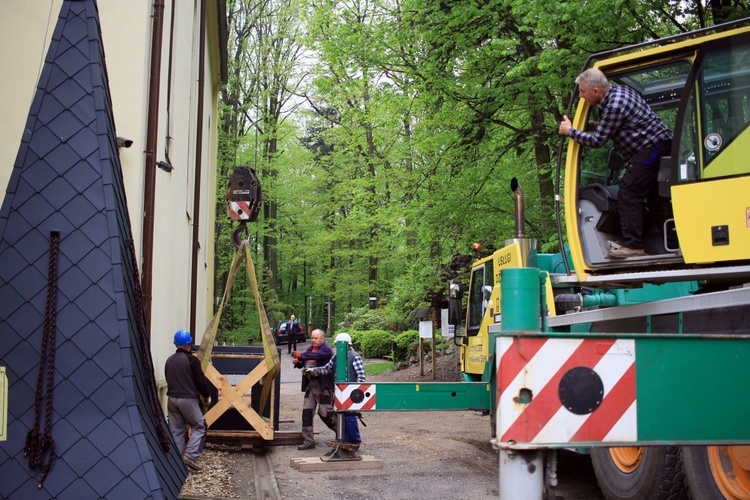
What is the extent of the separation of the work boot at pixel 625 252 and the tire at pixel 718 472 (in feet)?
4.99

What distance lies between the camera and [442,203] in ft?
56.0

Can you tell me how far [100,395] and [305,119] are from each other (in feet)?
142

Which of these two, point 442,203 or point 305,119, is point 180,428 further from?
point 305,119

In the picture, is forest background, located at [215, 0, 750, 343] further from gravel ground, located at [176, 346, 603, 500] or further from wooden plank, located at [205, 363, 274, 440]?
wooden plank, located at [205, 363, 274, 440]

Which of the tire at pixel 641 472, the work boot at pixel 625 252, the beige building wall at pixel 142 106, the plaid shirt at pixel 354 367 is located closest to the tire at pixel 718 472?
the tire at pixel 641 472

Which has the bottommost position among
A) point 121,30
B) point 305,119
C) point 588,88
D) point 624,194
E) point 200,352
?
point 200,352

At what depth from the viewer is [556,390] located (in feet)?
8.49

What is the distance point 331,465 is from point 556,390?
8.31 m

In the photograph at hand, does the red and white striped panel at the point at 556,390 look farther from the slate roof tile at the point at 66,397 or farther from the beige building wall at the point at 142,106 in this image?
the beige building wall at the point at 142,106

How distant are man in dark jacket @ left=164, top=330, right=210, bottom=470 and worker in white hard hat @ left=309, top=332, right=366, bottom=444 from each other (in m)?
2.00

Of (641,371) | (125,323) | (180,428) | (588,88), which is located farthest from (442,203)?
(641,371)

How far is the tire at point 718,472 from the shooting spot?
5.36 metres

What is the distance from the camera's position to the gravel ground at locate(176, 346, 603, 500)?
8.92 m

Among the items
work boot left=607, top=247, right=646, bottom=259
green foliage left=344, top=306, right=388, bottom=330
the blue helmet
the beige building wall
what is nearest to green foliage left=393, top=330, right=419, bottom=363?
green foliage left=344, top=306, right=388, bottom=330
